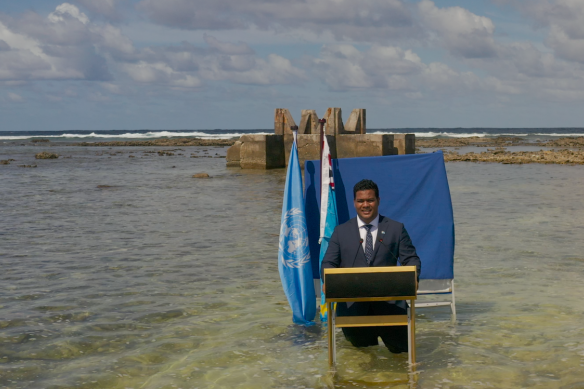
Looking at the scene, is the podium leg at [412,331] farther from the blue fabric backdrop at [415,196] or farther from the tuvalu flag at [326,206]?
the blue fabric backdrop at [415,196]

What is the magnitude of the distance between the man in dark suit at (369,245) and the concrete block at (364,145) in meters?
19.4

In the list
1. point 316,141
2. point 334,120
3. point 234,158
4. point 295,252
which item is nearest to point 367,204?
point 295,252

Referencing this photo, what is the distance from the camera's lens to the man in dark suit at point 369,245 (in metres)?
5.52

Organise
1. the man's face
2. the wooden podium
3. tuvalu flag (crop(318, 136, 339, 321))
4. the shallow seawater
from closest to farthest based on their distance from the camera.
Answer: the wooden podium
the man's face
the shallow seawater
tuvalu flag (crop(318, 136, 339, 321))

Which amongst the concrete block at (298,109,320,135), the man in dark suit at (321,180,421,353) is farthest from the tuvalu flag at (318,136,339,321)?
the concrete block at (298,109,320,135)

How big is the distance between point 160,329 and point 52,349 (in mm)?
1087

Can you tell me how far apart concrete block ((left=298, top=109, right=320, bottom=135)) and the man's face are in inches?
834

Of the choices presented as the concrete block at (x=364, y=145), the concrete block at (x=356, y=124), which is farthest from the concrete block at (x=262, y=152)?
the concrete block at (x=364, y=145)

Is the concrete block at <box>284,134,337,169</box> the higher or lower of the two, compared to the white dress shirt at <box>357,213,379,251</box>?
higher

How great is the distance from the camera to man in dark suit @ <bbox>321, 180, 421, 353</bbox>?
5.52 metres

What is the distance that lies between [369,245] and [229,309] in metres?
2.64

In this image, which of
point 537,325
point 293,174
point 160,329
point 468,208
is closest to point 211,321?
point 160,329

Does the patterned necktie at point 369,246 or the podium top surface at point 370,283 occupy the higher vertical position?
the patterned necktie at point 369,246

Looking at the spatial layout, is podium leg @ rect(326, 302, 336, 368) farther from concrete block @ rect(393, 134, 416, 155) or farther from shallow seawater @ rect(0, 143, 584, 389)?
concrete block @ rect(393, 134, 416, 155)
